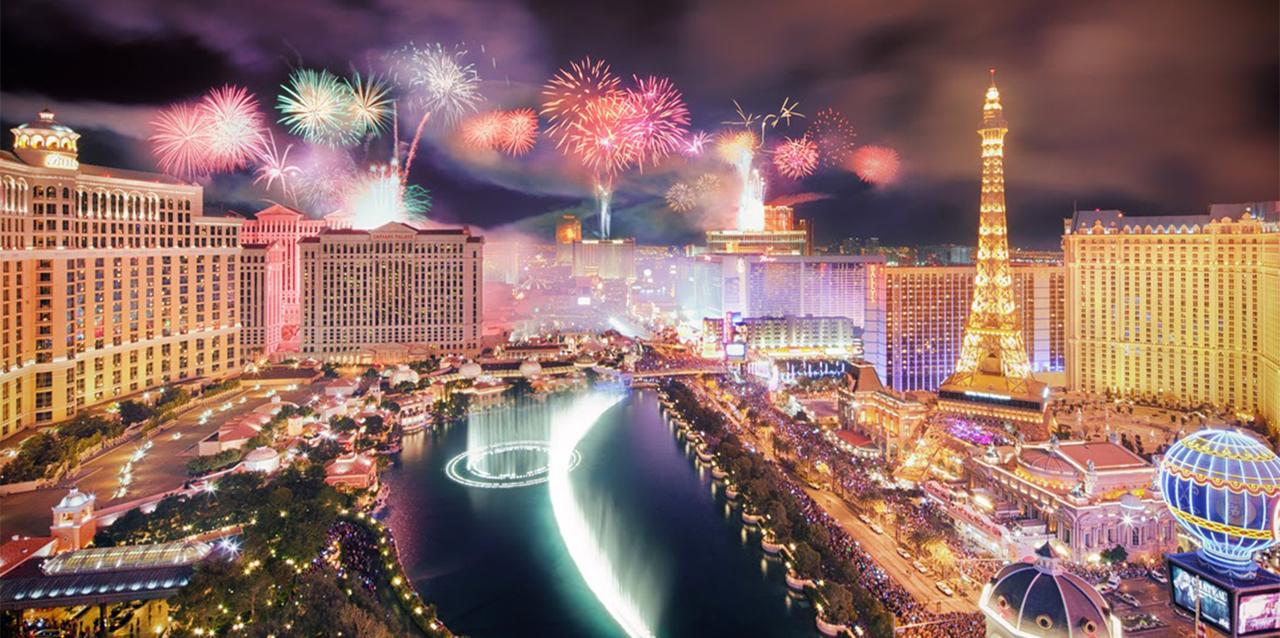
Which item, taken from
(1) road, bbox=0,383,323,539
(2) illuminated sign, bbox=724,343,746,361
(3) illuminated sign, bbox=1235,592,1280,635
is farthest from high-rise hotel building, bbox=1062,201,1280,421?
(1) road, bbox=0,383,323,539

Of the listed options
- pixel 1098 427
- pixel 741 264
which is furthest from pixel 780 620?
pixel 741 264

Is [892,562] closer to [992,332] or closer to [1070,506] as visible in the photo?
[1070,506]

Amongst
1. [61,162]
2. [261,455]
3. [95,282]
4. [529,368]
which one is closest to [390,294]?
[529,368]

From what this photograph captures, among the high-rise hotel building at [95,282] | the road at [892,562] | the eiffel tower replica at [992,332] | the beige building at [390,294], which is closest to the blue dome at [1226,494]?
the road at [892,562]

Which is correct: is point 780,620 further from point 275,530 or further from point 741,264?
point 741,264

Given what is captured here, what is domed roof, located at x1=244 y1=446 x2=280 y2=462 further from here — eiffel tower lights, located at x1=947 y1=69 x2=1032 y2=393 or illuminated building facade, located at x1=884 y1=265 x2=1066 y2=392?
illuminated building facade, located at x1=884 y1=265 x2=1066 y2=392

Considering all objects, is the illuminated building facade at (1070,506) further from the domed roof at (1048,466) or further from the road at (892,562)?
the road at (892,562)
